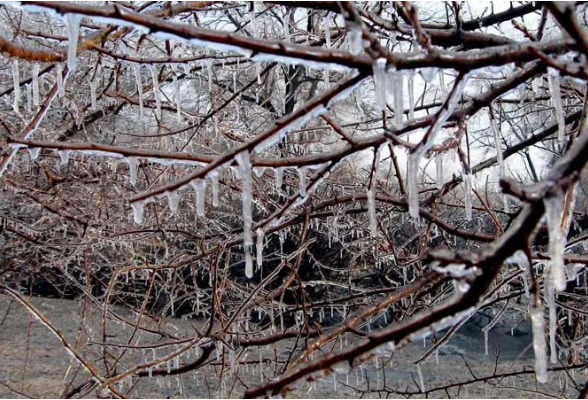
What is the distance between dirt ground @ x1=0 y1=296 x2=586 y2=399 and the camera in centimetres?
423

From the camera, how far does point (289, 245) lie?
743cm

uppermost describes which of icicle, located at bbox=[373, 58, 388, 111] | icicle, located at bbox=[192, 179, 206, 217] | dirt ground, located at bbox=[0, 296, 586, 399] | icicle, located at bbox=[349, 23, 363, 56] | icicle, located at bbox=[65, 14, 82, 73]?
icicle, located at bbox=[65, 14, 82, 73]

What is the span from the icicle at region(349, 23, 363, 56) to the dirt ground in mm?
2232

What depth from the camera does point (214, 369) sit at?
5004 mm

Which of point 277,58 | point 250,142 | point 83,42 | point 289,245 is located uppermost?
point 83,42

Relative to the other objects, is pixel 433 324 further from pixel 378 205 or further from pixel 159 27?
pixel 378 205

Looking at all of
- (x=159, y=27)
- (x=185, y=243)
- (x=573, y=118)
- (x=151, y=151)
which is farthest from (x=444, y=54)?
(x=185, y=243)

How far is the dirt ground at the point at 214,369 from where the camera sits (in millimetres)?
4227

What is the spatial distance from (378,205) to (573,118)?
4.60 feet

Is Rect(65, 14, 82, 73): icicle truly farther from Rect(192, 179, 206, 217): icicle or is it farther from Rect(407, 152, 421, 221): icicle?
Rect(407, 152, 421, 221): icicle

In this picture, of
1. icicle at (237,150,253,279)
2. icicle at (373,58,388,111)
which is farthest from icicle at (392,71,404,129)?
icicle at (237,150,253,279)

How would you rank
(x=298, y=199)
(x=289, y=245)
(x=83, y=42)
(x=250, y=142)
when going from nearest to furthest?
(x=250, y=142)
(x=298, y=199)
(x=83, y=42)
(x=289, y=245)

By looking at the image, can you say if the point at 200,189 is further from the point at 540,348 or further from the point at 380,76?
the point at 540,348

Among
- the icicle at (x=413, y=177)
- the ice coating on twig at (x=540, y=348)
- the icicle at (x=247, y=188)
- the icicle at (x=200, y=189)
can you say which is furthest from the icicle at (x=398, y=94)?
the ice coating on twig at (x=540, y=348)
